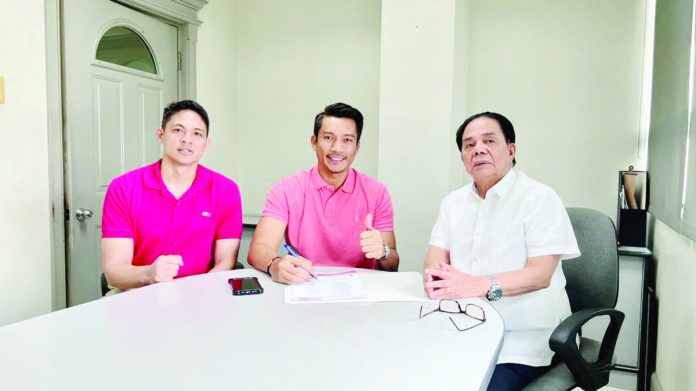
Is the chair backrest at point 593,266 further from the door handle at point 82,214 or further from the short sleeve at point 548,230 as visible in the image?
the door handle at point 82,214

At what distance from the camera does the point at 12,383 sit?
2.76 feet

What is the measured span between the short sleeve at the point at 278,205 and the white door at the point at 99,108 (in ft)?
4.13

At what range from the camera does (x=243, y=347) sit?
3.33 feet

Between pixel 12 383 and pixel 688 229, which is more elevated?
pixel 688 229

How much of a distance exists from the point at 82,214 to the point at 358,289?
1.86 m

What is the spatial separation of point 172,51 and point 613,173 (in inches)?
113

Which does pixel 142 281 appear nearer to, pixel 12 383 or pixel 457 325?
pixel 12 383

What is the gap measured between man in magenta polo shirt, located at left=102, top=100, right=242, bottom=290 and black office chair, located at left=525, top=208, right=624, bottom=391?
1.25 metres

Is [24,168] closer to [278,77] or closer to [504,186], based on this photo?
[278,77]

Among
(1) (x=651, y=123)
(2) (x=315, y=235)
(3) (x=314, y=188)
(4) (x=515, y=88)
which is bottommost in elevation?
(2) (x=315, y=235)

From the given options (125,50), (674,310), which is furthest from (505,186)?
(125,50)

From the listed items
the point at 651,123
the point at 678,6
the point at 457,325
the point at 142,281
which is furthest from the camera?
the point at 651,123

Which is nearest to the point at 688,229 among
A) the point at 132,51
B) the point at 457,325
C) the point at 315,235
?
the point at 457,325

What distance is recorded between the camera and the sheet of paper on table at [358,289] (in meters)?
1.37
